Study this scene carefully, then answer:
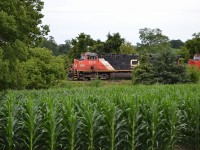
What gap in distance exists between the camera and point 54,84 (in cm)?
3131

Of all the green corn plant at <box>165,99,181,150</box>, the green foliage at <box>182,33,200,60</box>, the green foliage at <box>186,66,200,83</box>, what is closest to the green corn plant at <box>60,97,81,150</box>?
the green corn plant at <box>165,99,181,150</box>

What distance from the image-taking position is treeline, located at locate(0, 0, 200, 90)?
1579cm

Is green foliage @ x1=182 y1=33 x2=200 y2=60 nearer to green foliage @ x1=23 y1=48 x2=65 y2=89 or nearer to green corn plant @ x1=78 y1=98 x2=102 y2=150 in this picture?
green foliage @ x1=23 y1=48 x2=65 y2=89

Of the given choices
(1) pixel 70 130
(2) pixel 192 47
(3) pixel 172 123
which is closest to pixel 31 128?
(1) pixel 70 130

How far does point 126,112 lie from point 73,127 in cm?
148

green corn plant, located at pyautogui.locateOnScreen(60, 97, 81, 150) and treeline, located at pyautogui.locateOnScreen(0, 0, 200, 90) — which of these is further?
treeline, located at pyautogui.locateOnScreen(0, 0, 200, 90)

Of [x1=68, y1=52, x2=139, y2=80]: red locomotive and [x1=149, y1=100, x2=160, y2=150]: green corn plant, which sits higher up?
[x1=68, y1=52, x2=139, y2=80]: red locomotive

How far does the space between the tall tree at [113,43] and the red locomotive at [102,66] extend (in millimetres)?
11610

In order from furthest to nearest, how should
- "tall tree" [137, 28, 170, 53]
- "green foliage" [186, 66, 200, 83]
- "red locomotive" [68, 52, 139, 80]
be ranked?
1. "tall tree" [137, 28, 170, 53]
2. "red locomotive" [68, 52, 139, 80]
3. "green foliage" [186, 66, 200, 83]

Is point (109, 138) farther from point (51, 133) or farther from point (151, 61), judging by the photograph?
point (151, 61)

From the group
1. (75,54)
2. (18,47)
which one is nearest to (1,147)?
(18,47)

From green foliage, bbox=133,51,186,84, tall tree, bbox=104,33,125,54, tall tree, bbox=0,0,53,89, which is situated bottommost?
green foliage, bbox=133,51,186,84

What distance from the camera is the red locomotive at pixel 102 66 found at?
141 feet

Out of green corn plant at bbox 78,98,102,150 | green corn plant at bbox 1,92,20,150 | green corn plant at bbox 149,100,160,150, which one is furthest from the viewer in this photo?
green corn plant at bbox 149,100,160,150
